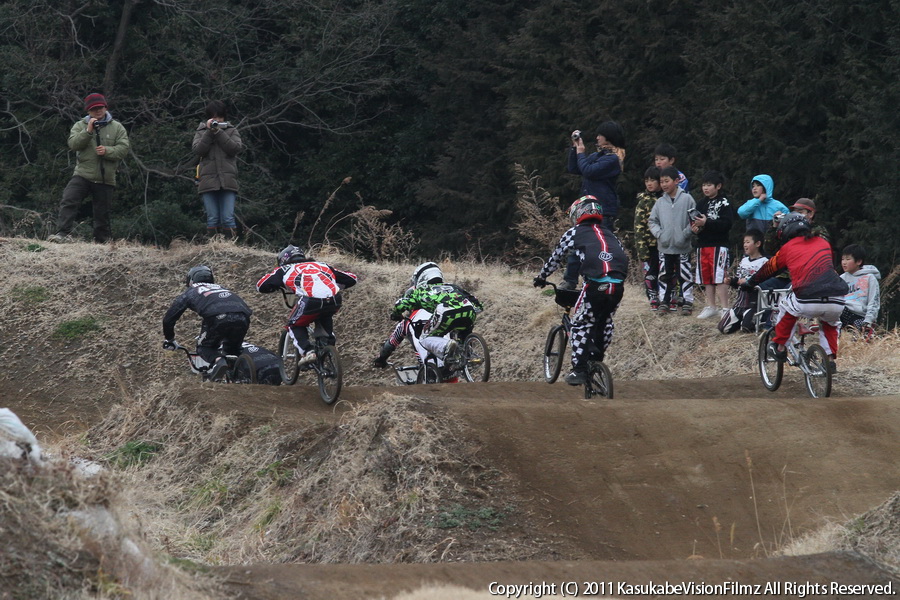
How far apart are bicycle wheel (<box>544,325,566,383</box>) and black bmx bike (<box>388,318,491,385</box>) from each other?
0.66 meters

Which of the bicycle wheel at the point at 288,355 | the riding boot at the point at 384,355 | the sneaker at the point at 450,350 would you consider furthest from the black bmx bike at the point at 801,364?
the bicycle wheel at the point at 288,355

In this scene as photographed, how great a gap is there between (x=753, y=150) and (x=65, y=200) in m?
14.3

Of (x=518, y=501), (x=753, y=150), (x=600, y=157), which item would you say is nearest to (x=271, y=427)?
(x=518, y=501)

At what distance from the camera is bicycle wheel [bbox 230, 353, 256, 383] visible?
12.6 metres

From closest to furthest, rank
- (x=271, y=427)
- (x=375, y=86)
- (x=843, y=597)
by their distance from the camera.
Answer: (x=843, y=597) < (x=271, y=427) < (x=375, y=86)

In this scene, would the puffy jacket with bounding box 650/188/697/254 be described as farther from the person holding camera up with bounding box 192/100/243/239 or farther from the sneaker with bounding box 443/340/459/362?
the person holding camera up with bounding box 192/100/243/239

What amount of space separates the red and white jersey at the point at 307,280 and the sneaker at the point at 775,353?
15.1ft

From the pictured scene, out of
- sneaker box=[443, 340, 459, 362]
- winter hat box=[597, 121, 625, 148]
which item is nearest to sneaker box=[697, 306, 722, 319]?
winter hat box=[597, 121, 625, 148]

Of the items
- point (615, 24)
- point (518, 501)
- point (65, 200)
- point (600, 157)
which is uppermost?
point (615, 24)

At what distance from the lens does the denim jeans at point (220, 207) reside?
1717cm

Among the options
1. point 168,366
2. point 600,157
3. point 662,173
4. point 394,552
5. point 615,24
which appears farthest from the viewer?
point 615,24

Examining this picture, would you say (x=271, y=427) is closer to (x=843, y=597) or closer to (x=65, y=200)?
(x=843, y=597)

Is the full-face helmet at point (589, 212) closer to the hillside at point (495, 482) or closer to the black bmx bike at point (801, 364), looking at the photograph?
the hillside at point (495, 482)

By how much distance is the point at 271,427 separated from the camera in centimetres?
1023
